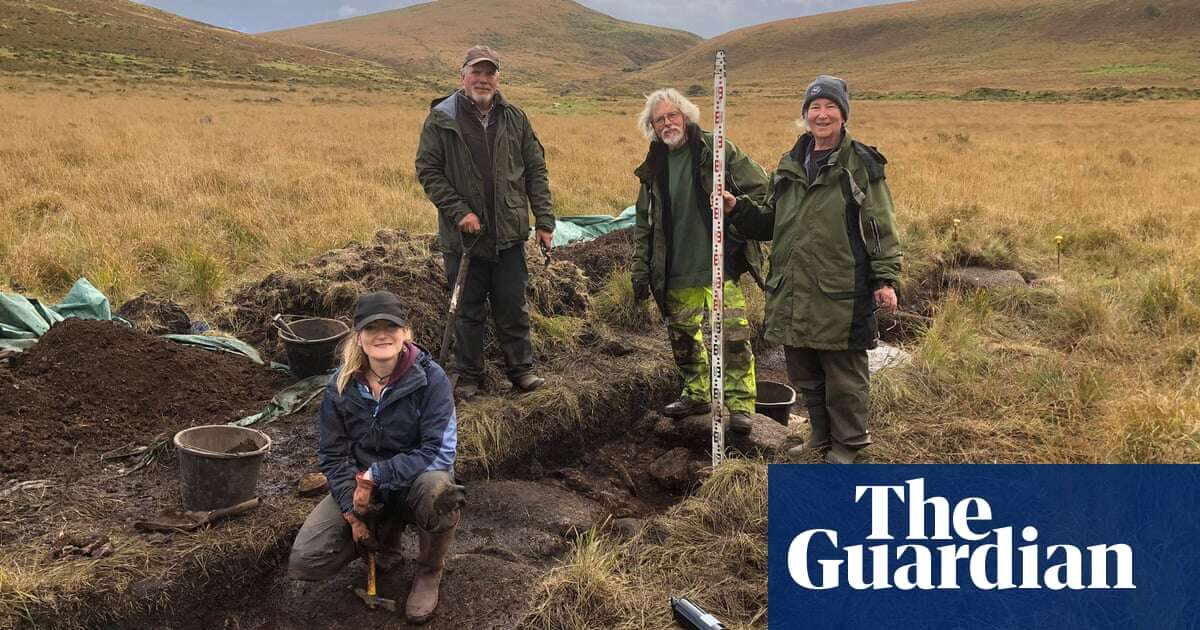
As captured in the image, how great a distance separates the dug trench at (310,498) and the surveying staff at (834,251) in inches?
35.0

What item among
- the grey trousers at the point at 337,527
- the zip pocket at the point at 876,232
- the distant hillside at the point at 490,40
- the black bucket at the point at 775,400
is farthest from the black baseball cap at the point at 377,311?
the distant hillside at the point at 490,40

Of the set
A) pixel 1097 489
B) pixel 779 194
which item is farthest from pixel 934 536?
pixel 779 194

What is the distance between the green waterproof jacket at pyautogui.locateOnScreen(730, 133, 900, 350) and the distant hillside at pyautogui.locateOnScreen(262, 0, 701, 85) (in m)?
108

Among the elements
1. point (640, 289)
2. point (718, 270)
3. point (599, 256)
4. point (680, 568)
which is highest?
point (718, 270)

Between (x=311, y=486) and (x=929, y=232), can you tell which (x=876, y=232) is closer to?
(x=311, y=486)

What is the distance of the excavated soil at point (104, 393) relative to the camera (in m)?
4.12

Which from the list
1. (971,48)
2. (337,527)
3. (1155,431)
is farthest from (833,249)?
(971,48)

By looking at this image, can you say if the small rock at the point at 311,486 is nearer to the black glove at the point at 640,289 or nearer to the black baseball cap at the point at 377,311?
the black baseball cap at the point at 377,311

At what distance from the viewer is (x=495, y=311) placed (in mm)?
4984

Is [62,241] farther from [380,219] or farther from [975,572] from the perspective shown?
[975,572]

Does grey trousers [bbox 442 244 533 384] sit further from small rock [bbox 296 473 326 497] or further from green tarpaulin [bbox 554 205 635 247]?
green tarpaulin [bbox 554 205 635 247]

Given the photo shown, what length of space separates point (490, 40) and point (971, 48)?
95258 millimetres

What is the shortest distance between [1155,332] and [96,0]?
372 feet

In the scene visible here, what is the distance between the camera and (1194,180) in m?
13.2
